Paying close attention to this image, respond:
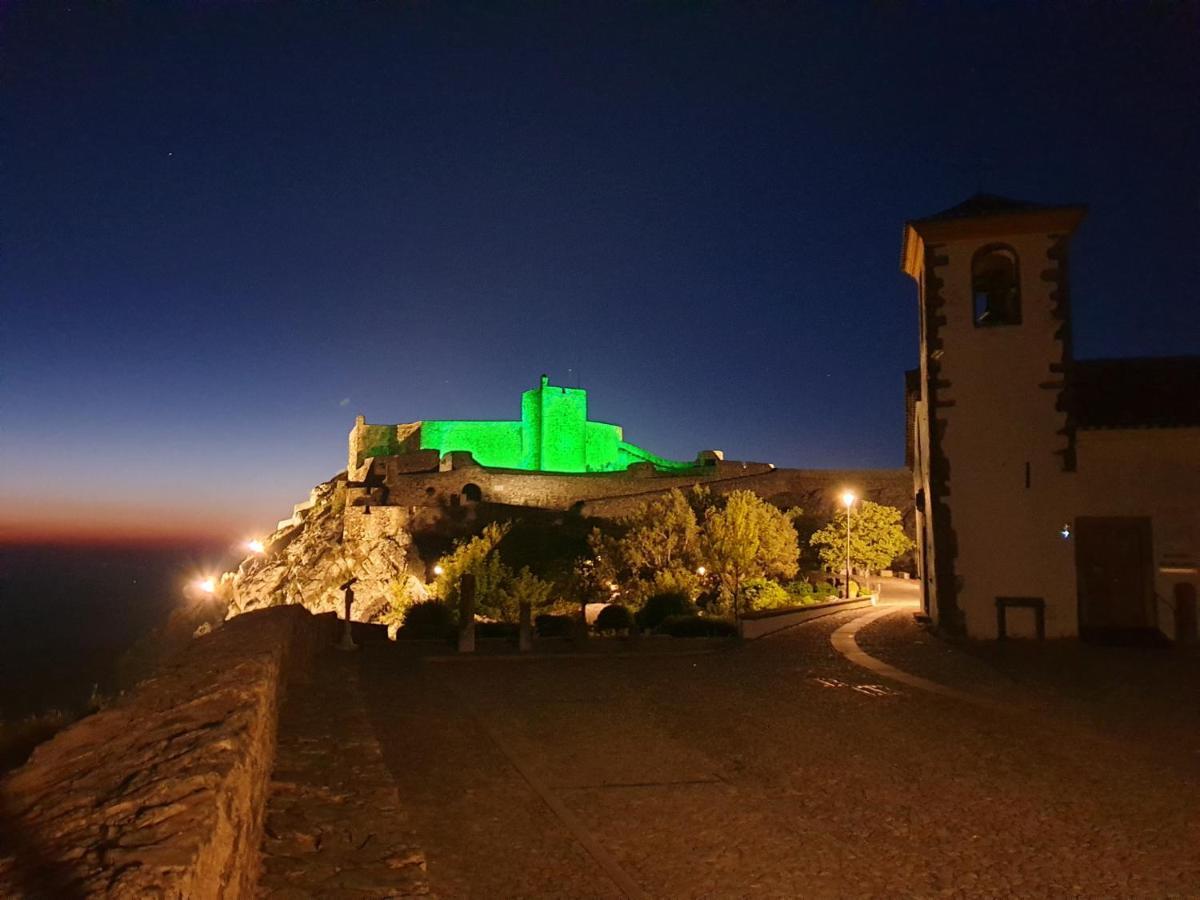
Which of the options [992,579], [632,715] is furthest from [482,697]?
[992,579]

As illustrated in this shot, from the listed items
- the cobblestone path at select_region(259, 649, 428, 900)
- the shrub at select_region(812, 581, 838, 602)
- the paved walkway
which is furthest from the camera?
the shrub at select_region(812, 581, 838, 602)

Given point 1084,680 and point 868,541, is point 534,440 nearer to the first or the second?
point 868,541

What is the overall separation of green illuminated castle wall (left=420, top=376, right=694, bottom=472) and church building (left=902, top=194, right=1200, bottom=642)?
44.0 meters

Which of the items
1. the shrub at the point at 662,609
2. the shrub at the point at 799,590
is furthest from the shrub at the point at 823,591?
the shrub at the point at 662,609

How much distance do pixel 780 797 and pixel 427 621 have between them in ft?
61.8

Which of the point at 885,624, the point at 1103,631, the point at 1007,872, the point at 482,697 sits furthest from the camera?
the point at 885,624

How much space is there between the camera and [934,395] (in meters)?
16.3

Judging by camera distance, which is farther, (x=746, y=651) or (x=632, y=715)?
(x=746, y=651)

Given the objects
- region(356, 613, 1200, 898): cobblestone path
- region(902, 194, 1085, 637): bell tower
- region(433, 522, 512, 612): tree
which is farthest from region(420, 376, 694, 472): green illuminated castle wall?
region(356, 613, 1200, 898): cobblestone path

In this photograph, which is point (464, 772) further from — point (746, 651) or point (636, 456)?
point (636, 456)

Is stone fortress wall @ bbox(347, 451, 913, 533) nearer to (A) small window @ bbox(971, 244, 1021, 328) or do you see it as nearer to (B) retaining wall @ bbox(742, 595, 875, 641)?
(B) retaining wall @ bbox(742, 595, 875, 641)

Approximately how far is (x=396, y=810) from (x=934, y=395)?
1403 cm

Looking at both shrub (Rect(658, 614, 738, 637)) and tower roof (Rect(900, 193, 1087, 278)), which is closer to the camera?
tower roof (Rect(900, 193, 1087, 278))

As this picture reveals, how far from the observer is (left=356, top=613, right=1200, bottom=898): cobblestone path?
4.99 meters
